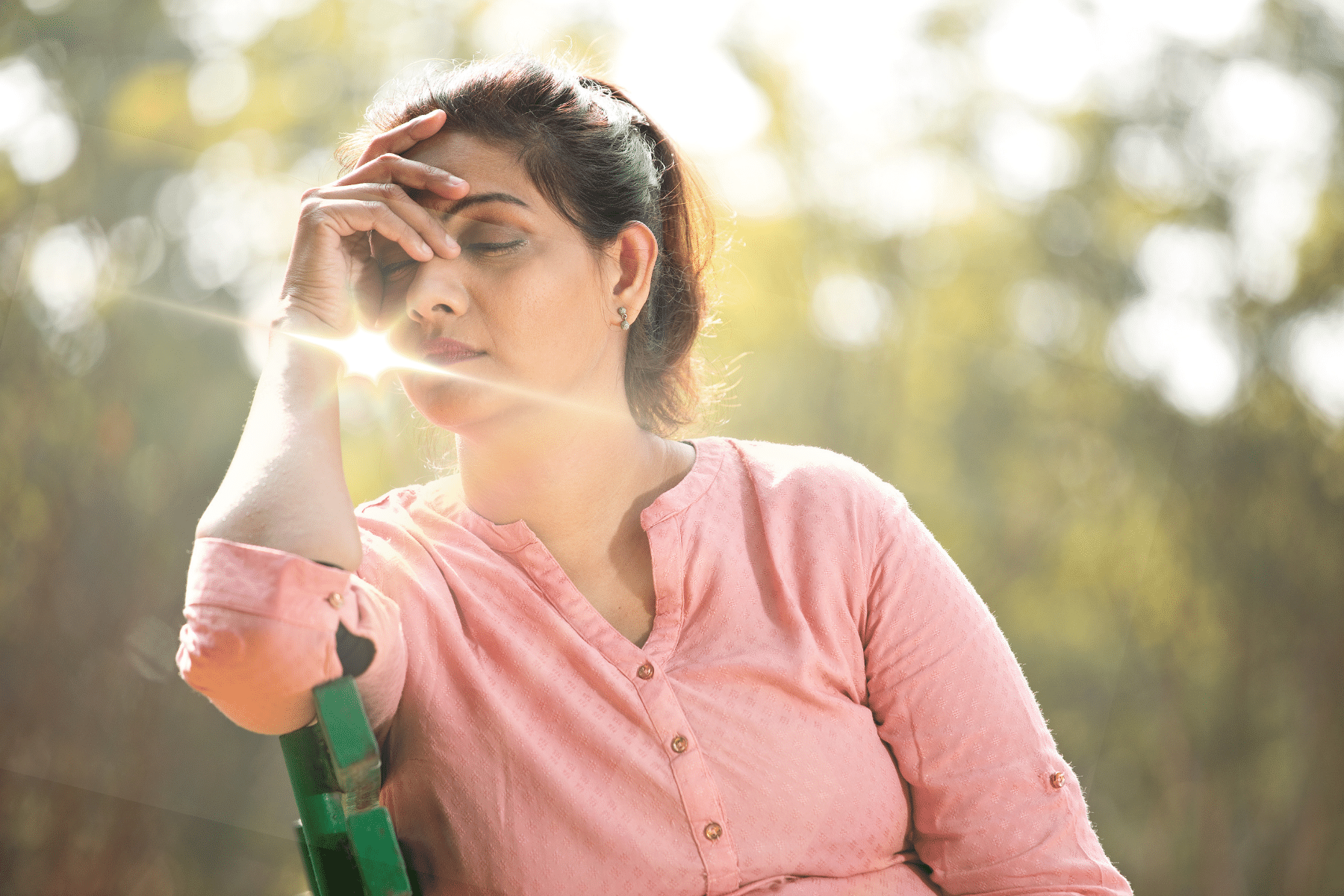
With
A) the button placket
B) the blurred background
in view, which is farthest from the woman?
the blurred background

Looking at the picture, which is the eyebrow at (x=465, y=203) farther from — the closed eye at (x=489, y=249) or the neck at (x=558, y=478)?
the neck at (x=558, y=478)

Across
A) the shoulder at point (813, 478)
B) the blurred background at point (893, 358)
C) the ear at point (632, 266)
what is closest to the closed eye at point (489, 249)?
the ear at point (632, 266)

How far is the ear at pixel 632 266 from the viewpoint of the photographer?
62.0 inches

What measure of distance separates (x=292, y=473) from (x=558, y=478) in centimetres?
42

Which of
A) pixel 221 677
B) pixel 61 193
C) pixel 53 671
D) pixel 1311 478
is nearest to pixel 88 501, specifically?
pixel 53 671

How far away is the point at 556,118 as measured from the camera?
1.50m

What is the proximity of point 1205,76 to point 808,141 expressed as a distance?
2611 millimetres

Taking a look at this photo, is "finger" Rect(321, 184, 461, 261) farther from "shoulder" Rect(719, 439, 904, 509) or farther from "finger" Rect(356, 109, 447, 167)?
"shoulder" Rect(719, 439, 904, 509)

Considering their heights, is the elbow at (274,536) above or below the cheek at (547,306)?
below

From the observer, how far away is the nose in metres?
1.34

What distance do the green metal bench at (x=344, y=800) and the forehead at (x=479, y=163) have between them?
0.69 meters

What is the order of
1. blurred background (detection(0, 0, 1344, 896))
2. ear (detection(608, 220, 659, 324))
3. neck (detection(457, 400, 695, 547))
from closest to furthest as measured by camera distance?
neck (detection(457, 400, 695, 547)) < ear (detection(608, 220, 659, 324)) < blurred background (detection(0, 0, 1344, 896))

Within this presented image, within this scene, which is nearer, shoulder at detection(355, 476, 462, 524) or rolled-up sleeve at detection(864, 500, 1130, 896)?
rolled-up sleeve at detection(864, 500, 1130, 896)

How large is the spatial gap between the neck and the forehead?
1.03 ft
